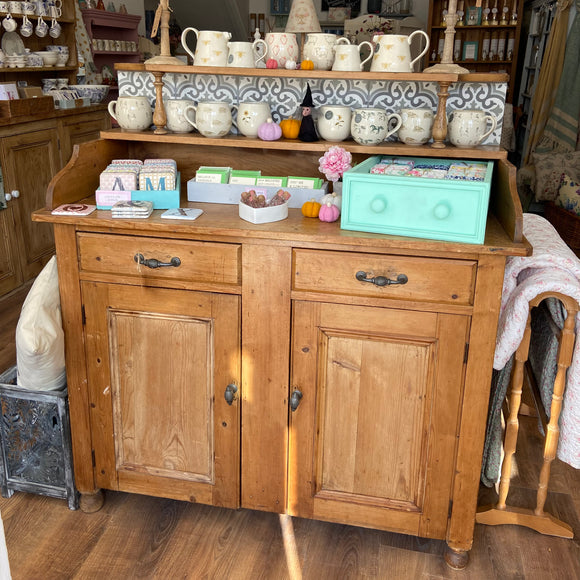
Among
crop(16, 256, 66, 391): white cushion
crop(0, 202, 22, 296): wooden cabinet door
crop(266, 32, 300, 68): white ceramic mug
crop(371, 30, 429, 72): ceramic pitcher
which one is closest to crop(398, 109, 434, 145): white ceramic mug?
crop(371, 30, 429, 72): ceramic pitcher

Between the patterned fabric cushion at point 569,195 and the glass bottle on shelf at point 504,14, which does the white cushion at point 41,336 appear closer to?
the patterned fabric cushion at point 569,195

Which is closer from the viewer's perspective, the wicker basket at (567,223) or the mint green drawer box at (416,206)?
the mint green drawer box at (416,206)

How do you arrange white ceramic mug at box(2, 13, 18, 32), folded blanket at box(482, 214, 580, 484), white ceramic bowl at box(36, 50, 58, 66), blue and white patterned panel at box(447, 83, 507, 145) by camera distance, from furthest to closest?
1. white ceramic bowl at box(36, 50, 58, 66)
2. white ceramic mug at box(2, 13, 18, 32)
3. blue and white patterned panel at box(447, 83, 507, 145)
4. folded blanket at box(482, 214, 580, 484)

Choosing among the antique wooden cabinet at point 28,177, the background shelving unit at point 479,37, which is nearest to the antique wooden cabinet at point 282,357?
the antique wooden cabinet at point 28,177

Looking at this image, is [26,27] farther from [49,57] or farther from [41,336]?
[41,336]

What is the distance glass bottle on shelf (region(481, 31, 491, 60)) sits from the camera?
24.2 feet

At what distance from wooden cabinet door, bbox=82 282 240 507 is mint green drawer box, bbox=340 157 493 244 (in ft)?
1.34

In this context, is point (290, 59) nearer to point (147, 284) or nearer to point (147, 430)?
point (147, 284)

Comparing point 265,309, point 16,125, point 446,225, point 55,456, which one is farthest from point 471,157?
point 16,125

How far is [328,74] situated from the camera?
182cm

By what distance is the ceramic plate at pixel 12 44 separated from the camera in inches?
157

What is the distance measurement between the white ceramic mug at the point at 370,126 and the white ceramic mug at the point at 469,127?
0.51 feet

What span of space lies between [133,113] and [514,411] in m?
1.44

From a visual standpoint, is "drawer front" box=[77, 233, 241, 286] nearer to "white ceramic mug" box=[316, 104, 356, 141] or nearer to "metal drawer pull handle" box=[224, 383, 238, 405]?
"metal drawer pull handle" box=[224, 383, 238, 405]
